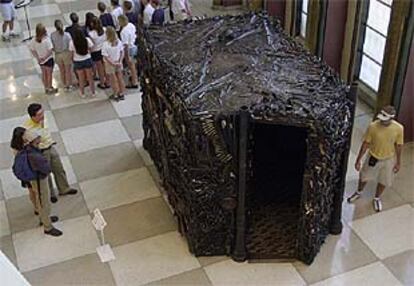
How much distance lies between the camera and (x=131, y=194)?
8852 mm

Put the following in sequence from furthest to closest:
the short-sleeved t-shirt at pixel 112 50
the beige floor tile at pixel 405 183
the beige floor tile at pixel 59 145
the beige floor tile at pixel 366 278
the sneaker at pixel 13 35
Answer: the sneaker at pixel 13 35 < the short-sleeved t-shirt at pixel 112 50 < the beige floor tile at pixel 59 145 < the beige floor tile at pixel 405 183 < the beige floor tile at pixel 366 278

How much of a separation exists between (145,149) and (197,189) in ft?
8.91

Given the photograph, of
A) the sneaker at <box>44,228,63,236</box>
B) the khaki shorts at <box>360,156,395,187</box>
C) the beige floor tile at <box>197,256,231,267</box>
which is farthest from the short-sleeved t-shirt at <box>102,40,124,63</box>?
the khaki shorts at <box>360,156,395,187</box>

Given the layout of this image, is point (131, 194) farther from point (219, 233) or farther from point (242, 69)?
point (242, 69)

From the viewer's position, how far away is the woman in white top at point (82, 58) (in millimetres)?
10555

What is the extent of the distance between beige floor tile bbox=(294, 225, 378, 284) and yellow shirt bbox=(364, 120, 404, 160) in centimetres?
104

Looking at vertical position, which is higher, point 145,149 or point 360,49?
point 360,49

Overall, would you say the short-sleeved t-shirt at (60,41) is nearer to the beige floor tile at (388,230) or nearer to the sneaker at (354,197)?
the sneaker at (354,197)

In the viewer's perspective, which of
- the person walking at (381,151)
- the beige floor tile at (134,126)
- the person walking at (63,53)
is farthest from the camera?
the person walking at (63,53)

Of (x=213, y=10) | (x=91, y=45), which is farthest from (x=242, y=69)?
(x=213, y=10)

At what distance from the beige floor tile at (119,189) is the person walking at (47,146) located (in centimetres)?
27

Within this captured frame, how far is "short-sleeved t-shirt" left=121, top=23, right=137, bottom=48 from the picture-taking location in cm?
1075

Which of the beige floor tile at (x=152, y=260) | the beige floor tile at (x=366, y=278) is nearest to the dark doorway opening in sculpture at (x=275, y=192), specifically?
the beige floor tile at (x=366, y=278)

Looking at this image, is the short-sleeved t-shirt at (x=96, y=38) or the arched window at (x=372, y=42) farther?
the short-sleeved t-shirt at (x=96, y=38)
